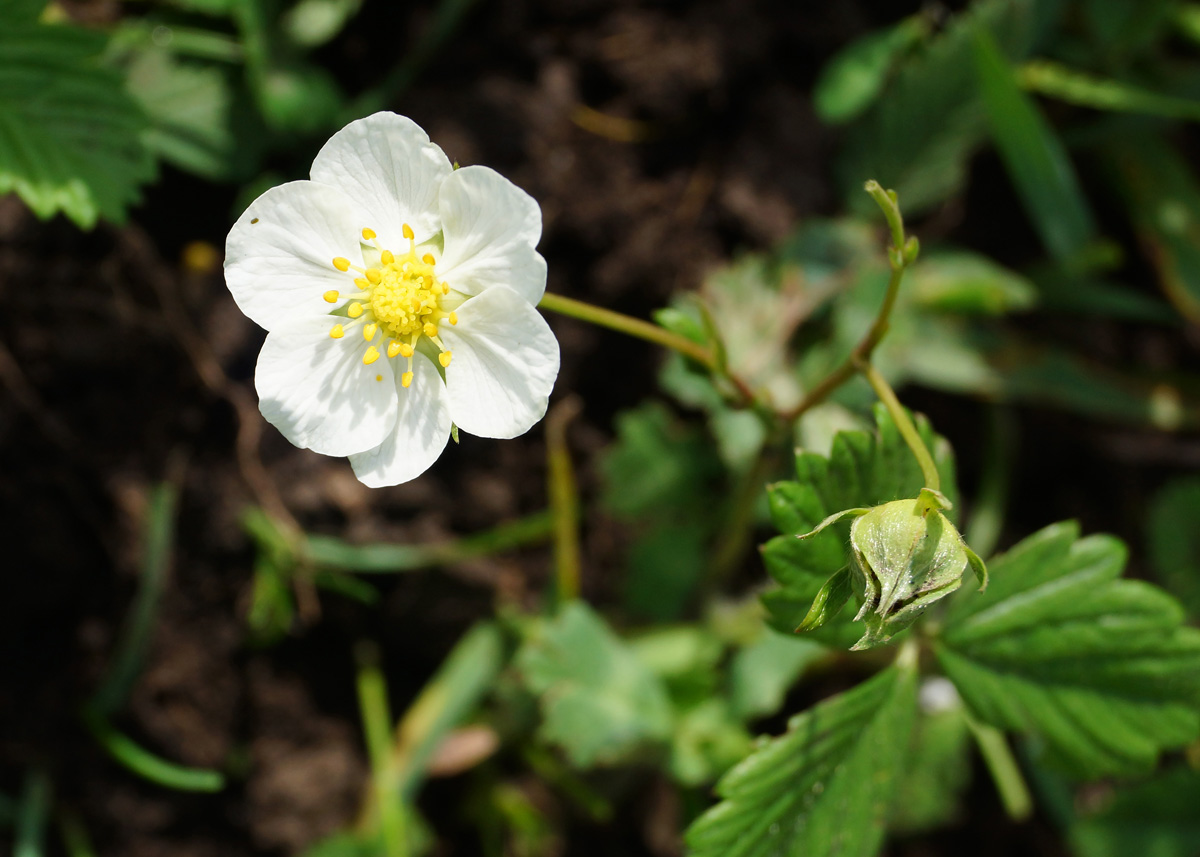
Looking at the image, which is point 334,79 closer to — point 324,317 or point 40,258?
point 40,258

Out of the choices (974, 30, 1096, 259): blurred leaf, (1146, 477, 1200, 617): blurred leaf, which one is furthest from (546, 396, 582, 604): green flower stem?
(1146, 477, 1200, 617): blurred leaf

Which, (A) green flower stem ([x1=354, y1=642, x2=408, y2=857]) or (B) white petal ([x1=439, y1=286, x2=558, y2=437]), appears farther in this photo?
(A) green flower stem ([x1=354, y1=642, x2=408, y2=857])

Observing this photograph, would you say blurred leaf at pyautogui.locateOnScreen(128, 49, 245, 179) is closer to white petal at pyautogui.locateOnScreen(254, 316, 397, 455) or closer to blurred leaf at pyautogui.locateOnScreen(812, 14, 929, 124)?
white petal at pyautogui.locateOnScreen(254, 316, 397, 455)

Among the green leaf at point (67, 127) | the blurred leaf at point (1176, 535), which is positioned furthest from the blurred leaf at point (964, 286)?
the green leaf at point (67, 127)

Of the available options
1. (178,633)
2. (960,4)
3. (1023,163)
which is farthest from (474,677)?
(960,4)

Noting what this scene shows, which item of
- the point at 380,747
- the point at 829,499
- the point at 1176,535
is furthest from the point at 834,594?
the point at 1176,535

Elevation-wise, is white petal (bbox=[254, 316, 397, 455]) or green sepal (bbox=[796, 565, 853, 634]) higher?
white petal (bbox=[254, 316, 397, 455])

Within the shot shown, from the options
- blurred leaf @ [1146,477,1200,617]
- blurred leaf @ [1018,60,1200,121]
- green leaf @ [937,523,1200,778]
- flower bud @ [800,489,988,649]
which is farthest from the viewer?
blurred leaf @ [1146,477,1200,617]
